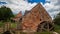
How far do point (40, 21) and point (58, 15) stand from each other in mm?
45948

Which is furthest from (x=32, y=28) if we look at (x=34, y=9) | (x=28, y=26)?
(x=34, y=9)

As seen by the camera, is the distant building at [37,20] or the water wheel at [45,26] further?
the water wheel at [45,26]

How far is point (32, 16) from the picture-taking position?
46.2 meters

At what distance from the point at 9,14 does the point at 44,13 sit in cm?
5088

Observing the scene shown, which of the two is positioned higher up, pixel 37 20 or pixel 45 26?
pixel 37 20

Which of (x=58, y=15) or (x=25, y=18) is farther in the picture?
(x=58, y=15)

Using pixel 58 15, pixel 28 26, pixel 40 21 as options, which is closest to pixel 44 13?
pixel 40 21

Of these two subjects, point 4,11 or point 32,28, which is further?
point 4,11

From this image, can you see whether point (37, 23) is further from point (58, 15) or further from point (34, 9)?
point (58, 15)

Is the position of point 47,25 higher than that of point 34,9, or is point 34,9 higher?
point 34,9

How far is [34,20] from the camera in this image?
4644 cm

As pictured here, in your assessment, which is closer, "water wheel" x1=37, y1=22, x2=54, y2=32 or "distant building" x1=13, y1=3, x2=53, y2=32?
"distant building" x1=13, y1=3, x2=53, y2=32

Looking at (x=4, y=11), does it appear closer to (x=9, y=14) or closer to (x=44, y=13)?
(x=9, y=14)

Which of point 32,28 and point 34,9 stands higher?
point 34,9
